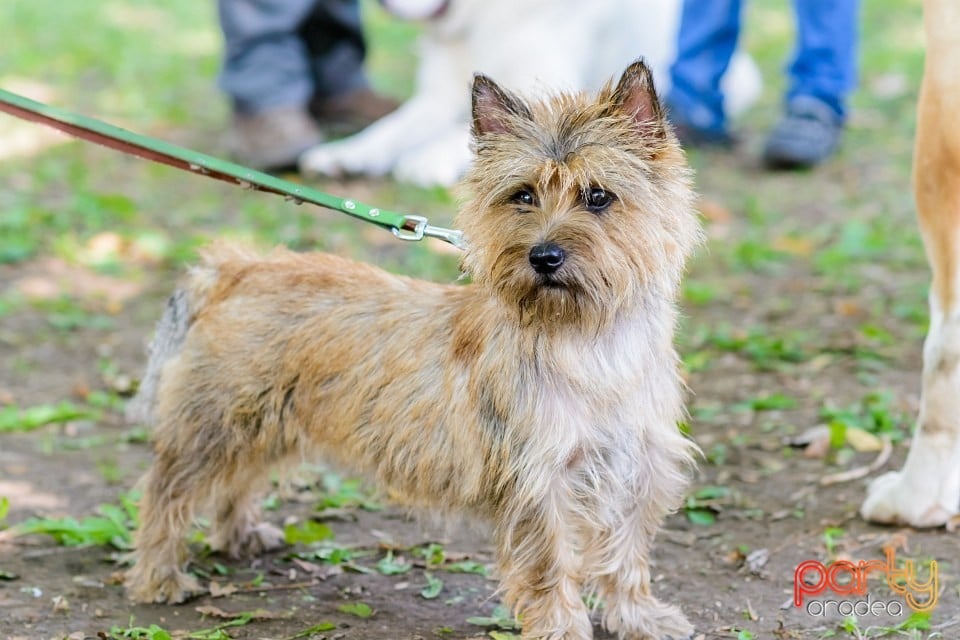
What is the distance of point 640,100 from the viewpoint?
10.3 feet

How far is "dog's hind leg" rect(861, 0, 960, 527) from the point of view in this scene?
3557 mm

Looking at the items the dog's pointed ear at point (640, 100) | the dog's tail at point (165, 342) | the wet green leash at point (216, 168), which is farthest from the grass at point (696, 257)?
the dog's pointed ear at point (640, 100)

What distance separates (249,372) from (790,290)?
3542 mm

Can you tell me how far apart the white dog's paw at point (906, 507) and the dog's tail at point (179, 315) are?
221 cm

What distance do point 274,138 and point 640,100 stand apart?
5.38 metres

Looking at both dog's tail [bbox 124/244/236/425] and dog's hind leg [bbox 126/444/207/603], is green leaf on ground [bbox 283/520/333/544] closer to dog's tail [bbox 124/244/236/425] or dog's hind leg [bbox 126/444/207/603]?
dog's hind leg [bbox 126/444/207/603]

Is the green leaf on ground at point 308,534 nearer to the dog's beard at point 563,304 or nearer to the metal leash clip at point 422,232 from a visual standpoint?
the metal leash clip at point 422,232

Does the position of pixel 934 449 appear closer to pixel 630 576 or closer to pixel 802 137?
pixel 630 576

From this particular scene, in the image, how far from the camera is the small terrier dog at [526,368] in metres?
3.12

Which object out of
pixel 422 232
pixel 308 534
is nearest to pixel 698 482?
pixel 308 534

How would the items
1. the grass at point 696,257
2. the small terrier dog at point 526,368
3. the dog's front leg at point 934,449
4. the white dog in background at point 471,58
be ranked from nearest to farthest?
the small terrier dog at point 526,368 < the dog's front leg at point 934,449 < the grass at point 696,257 < the white dog in background at point 471,58

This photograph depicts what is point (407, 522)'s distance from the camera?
4.34 m

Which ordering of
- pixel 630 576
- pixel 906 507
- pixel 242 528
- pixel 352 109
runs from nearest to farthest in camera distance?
1. pixel 630 576
2. pixel 906 507
3. pixel 242 528
4. pixel 352 109

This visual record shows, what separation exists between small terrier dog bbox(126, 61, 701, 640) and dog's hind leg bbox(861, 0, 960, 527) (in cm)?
87
